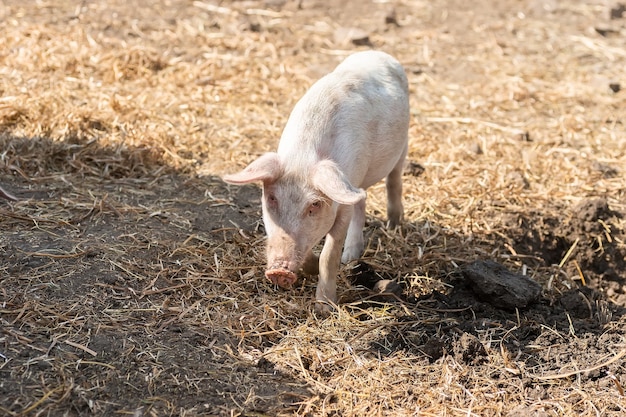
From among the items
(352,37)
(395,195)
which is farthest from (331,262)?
(352,37)

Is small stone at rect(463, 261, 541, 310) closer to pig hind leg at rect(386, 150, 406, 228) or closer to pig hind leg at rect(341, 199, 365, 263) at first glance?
pig hind leg at rect(341, 199, 365, 263)

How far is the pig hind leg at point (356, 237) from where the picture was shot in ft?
17.4

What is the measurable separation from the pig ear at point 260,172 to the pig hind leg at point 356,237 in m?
1.16

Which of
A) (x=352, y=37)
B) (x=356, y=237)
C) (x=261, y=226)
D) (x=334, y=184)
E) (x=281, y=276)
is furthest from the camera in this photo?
(x=352, y=37)

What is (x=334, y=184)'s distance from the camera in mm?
4000

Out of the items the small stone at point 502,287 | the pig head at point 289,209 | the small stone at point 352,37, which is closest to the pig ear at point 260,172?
the pig head at point 289,209

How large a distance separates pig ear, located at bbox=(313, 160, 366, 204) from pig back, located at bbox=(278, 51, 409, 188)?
0.15 metres

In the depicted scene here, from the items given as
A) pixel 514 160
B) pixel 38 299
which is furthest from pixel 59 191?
pixel 514 160

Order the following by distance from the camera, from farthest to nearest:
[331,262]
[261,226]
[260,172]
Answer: [261,226] → [331,262] → [260,172]

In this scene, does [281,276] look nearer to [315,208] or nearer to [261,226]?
[315,208]

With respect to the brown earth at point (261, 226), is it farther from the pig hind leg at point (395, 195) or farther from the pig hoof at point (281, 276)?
the pig hoof at point (281, 276)

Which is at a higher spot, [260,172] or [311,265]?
[260,172]

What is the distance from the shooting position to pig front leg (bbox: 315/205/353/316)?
15.0 ft

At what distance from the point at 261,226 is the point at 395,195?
96 cm
